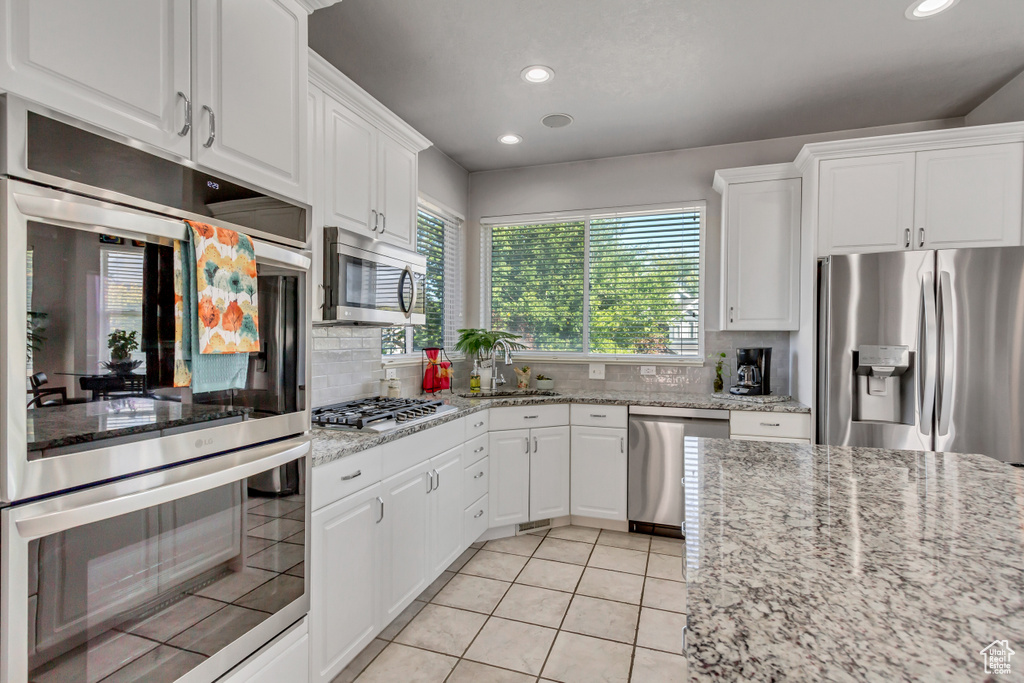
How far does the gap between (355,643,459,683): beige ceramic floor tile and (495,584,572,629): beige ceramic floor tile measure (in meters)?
0.43

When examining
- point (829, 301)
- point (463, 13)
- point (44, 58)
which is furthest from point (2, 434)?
point (829, 301)

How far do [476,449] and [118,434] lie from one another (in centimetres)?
216

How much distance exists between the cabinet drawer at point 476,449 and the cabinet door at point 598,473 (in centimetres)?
68

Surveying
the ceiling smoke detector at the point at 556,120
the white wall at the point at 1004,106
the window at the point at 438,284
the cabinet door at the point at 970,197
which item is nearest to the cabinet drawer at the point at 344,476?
the window at the point at 438,284

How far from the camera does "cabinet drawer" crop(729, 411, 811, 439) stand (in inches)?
121

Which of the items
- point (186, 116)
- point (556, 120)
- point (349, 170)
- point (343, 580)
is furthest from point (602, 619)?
point (556, 120)

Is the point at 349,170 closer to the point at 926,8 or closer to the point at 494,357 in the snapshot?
the point at 494,357

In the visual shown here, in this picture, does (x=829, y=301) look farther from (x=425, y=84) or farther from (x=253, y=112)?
(x=253, y=112)

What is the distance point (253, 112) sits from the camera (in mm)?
1521

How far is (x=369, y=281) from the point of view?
2438mm

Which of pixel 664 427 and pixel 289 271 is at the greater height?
pixel 289 271

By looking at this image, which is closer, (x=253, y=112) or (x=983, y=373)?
(x=253, y=112)

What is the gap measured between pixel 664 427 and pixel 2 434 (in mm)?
3113

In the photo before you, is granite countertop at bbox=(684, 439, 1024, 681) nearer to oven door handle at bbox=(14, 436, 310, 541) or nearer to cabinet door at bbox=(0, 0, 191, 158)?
oven door handle at bbox=(14, 436, 310, 541)
